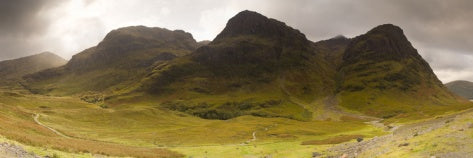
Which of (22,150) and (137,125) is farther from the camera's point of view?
Answer: (137,125)

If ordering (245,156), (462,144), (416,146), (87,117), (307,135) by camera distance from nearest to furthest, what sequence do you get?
1. (462,144)
2. (416,146)
3. (245,156)
4. (307,135)
5. (87,117)

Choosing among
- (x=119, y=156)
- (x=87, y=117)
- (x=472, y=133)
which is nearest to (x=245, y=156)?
(x=119, y=156)

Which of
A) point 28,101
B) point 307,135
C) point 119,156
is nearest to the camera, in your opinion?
point 119,156

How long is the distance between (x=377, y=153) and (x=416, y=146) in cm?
418

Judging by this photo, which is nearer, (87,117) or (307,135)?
(307,135)

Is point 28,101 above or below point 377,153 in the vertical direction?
above

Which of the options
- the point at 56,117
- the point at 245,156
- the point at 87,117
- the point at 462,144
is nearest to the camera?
the point at 462,144

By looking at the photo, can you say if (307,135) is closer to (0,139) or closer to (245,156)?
(245,156)

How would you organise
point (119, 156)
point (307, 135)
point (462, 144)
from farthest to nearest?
point (307, 135) → point (119, 156) → point (462, 144)

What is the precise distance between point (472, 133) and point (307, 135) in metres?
70.0

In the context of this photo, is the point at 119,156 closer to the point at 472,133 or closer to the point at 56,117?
the point at 472,133

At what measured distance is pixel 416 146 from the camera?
39938 mm

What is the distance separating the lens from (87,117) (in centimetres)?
15712

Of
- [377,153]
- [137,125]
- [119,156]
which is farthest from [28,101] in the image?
[377,153]
